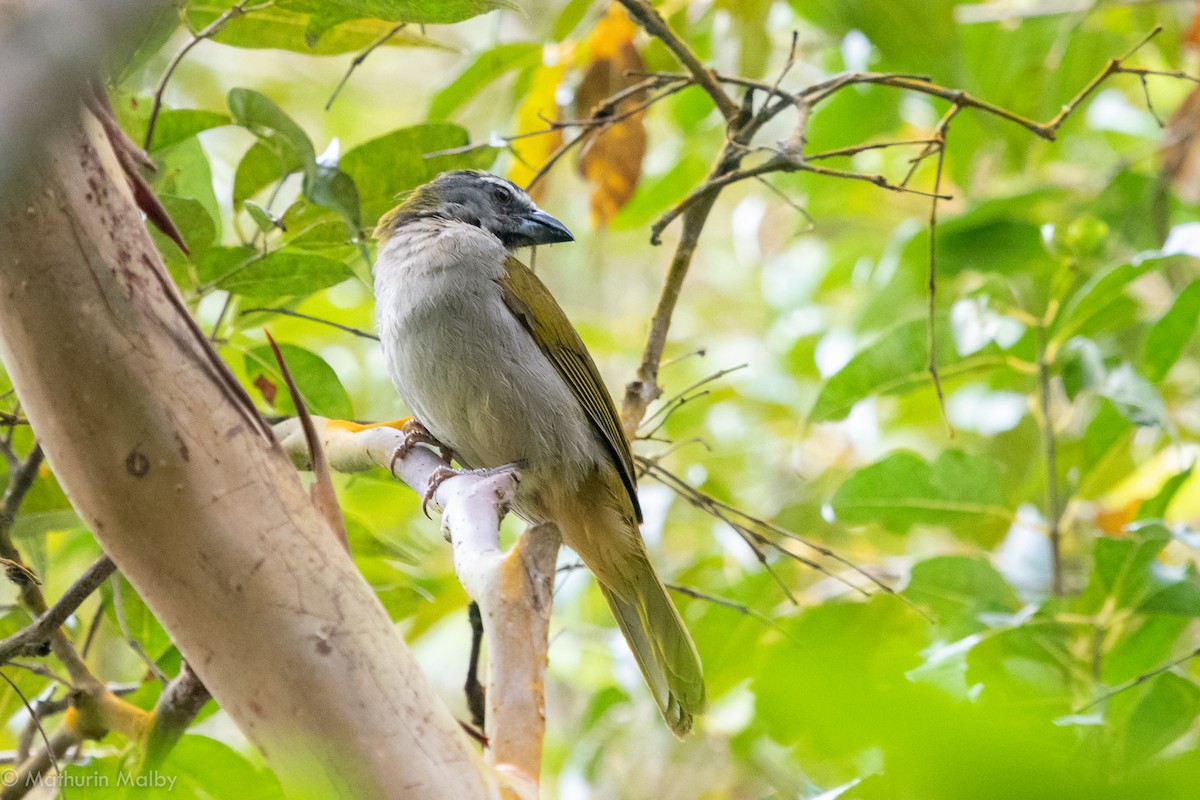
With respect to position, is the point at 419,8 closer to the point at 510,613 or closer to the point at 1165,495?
the point at 510,613

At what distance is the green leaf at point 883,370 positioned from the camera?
313 cm

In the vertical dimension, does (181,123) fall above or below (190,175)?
above

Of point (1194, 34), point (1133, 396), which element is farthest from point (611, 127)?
point (1194, 34)

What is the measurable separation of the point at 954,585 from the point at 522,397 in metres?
1.42

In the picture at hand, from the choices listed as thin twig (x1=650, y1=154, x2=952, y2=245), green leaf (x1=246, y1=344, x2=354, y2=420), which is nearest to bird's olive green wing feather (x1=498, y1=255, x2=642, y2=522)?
green leaf (x1=246, y1=344, x2=354, y2=420)

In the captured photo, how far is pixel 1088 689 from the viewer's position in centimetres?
289

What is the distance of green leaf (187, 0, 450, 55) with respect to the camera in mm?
2443

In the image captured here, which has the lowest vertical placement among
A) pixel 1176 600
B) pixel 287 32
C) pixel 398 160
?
pixel 1176 600

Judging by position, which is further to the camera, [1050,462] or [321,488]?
[1050,462]

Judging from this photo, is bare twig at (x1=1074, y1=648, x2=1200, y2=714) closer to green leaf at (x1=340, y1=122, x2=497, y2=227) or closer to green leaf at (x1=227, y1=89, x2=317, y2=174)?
green leaf at (x1=340, y1=122, x2=497, y2=227)

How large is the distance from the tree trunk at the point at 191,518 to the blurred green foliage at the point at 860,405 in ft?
1.62

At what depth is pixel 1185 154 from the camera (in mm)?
3896

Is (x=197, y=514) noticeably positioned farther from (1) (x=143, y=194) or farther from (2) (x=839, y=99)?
(2) (x=839, y=99)

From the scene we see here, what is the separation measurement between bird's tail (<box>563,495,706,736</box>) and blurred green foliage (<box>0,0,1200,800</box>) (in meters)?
0.17
